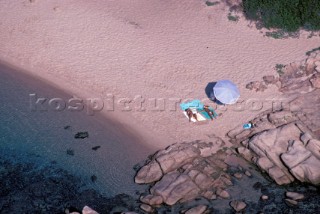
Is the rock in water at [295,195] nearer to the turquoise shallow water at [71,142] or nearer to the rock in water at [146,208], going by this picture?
the rock in water at [146,208]

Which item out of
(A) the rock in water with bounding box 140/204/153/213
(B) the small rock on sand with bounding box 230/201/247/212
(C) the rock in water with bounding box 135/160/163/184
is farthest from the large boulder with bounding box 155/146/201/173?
(B) the small rock on sand with bounding box 230/201/247/212

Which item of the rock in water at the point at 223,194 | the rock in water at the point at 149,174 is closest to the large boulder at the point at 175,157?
the rock in water at the point at 149,174

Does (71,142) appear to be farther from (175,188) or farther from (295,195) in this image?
(295,195)

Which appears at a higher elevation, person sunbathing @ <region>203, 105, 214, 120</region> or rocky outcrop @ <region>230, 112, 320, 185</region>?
person sunbathing @ <region>203, 105, 214, 120</region>

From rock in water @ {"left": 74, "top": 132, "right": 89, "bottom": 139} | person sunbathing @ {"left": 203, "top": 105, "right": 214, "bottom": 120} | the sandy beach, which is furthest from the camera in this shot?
person sunbathing @ {"left": 203, "top": 105, "right": 214, "bottom": 120}

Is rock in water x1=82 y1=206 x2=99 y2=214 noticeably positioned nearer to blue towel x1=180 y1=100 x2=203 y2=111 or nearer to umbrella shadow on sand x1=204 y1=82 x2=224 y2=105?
blue towel x1=180 y1=100 x2=203 y2=111

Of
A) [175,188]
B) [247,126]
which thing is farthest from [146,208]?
[247,126]
